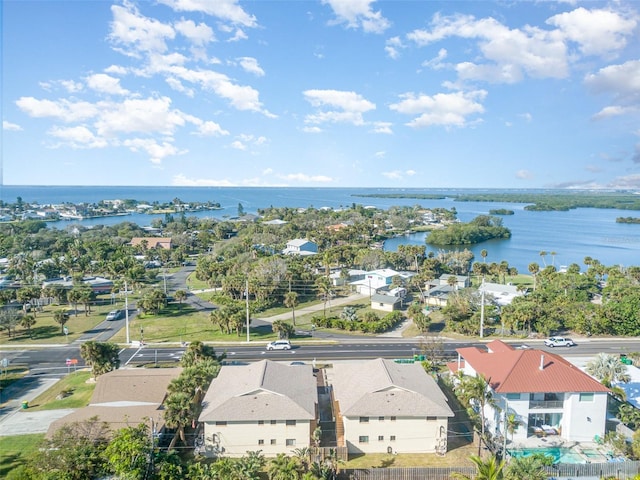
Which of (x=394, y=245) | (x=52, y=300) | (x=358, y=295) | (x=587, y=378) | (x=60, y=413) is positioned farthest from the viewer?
(x=394, y=245)

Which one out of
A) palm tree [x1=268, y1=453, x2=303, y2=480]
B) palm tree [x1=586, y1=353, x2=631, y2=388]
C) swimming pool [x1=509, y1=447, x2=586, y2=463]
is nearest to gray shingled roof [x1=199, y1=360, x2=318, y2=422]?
palm tree [x1=268, y1=453, x2=303, y2=480]

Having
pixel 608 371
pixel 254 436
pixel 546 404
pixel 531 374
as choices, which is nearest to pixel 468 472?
pixel 546 404

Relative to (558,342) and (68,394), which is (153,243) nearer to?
(68,394)

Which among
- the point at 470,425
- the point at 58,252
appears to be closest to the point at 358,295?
the point at 470,425

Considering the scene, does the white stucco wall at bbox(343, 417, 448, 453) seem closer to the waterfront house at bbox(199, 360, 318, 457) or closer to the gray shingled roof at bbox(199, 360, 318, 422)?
the waterfront house at bbox(199, 360, 318, 457)

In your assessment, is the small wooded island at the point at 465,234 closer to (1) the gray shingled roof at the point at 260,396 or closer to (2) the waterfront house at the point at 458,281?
(2) the waterfront house at the point at 458,281

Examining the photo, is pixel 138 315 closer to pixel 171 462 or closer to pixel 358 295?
pixel 358 295
